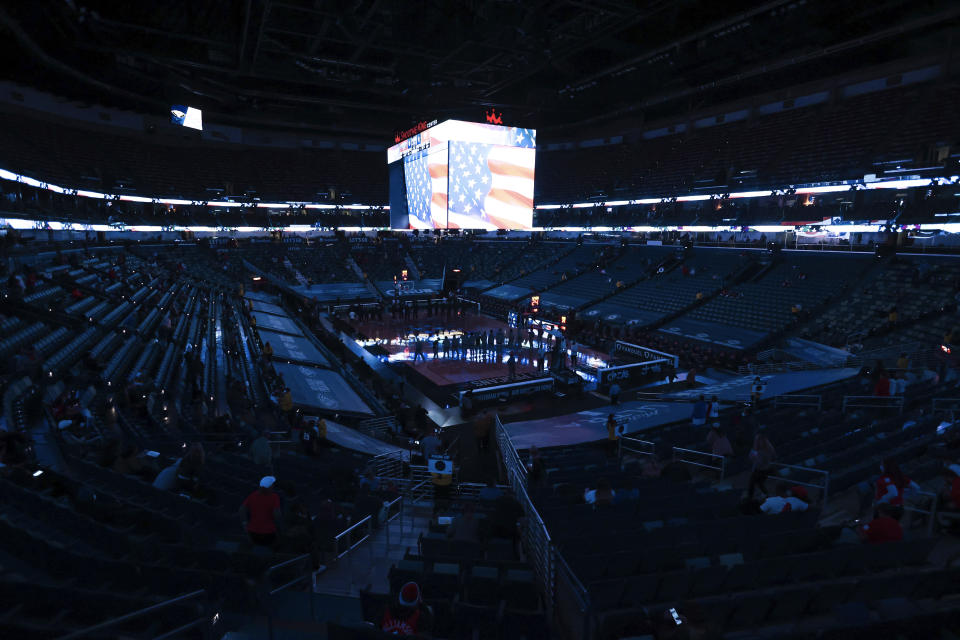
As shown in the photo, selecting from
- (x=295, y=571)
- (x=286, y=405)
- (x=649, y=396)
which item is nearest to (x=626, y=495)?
(x=295, y=571)

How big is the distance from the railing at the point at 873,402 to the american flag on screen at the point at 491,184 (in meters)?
18.8

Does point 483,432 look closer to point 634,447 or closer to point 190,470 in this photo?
point 634,447

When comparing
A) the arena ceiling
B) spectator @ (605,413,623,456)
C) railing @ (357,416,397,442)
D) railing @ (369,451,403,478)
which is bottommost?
railing @ (357,416,397,442)

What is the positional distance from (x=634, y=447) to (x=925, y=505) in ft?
22.1

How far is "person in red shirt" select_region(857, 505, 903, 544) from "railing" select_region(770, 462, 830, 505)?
70.1 inches

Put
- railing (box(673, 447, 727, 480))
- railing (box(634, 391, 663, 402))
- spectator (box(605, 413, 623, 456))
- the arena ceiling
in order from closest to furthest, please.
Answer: railing (box(673, 447, 727, 480))
spectator (box(605, 413, 623, 456))
railing (box(634, 391, 663, 402))
the arena ceiling

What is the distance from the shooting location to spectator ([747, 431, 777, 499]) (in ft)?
25.1

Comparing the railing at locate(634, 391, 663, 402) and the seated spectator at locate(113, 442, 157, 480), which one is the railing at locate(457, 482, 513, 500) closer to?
the seated spectator at locate(113, 442, 157, 480)

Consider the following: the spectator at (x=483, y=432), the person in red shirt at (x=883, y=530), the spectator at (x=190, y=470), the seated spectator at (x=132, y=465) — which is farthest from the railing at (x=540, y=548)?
the spectator at (x=483, y=432)

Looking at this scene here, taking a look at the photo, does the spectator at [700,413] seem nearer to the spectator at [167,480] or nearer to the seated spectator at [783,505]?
the seated spectator at [783,505]

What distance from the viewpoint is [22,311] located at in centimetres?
1327

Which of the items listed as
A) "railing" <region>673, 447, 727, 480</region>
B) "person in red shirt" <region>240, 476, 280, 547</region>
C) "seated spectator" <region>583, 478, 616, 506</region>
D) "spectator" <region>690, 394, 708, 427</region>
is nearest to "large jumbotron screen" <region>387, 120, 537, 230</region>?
"spectator" <region>690, 394, 708, 427</region>

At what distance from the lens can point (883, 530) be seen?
5559mm

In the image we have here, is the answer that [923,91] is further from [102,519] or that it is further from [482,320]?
[102,519]
